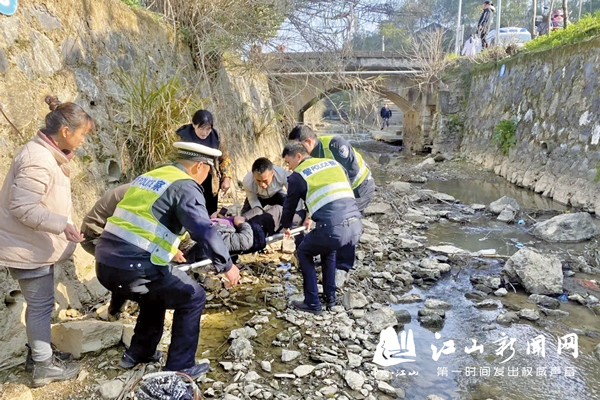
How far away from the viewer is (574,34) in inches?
337

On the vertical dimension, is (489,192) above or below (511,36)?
below

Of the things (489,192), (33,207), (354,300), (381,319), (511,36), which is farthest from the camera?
(511,36)

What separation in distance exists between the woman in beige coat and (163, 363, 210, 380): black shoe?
69cm

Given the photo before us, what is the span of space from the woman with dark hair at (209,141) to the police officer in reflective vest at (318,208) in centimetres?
90

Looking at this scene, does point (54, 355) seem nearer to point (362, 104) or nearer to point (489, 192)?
point (362, 104)

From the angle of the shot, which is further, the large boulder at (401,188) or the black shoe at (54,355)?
the large boulder at (401,188)

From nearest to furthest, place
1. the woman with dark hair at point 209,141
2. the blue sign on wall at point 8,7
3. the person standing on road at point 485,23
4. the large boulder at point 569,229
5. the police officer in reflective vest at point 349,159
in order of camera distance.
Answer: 1. the blue sign on wall at point 8,7
2. the woman with dark hair at point 209,141
3. the police officer in reflective vest at point 349,159
4. the large boulder at point 569,229
5. the person standing on road at point 485,23

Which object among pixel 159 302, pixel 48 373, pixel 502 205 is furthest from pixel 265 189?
pixel 502 205

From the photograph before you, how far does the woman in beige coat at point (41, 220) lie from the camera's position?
2.33m

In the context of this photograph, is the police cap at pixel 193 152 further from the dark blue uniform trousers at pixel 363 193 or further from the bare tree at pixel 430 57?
the bare tree at pixel 430 57

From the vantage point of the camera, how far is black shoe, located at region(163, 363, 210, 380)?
269cm

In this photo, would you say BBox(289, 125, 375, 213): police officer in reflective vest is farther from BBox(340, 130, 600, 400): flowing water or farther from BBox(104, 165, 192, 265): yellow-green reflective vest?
BBox(104, 165, 192, 265): yellow-green reflective vest

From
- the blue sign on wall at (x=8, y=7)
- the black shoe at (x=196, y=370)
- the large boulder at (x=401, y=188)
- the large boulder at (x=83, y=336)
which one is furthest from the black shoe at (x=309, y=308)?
the large boulder at (x=401, y=188)

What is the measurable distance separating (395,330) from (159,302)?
1.90 metres
